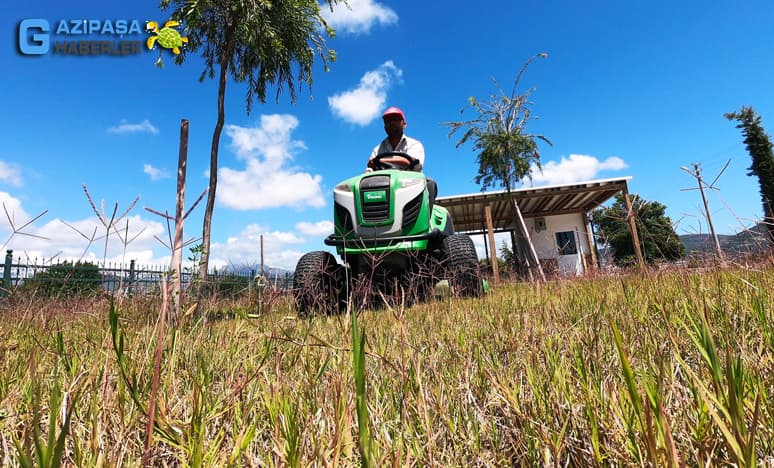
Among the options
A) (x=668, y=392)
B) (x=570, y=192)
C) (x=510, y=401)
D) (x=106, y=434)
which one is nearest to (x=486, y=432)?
(x=510, y=401)

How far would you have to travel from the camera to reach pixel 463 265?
346 cm

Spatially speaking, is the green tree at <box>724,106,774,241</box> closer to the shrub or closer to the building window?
the building window

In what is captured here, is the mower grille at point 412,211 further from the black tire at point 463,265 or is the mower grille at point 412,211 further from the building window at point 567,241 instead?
the building window at point 567,241

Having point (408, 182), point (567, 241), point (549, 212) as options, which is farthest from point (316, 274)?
point (567, 241)

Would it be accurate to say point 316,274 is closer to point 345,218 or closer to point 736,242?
point 345,218

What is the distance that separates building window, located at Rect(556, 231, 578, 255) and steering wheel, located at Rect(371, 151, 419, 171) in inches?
545

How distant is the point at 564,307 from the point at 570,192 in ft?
39.2

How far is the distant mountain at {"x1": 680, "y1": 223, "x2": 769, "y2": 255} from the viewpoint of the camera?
208 cm

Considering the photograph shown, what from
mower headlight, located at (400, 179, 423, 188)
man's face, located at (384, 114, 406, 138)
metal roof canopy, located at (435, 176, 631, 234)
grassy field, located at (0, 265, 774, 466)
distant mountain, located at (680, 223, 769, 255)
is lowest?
grassy field, located at (0, 265, 774, 466)

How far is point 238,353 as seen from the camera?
130 cm

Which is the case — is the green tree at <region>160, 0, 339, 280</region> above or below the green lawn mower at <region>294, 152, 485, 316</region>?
above

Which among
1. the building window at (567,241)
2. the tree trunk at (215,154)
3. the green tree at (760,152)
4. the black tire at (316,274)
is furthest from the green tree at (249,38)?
the green tree at (760,152)

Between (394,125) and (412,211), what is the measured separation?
3.91 feet

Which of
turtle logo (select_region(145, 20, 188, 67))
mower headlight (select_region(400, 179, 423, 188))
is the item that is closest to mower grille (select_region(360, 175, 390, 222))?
mower headlight (select_region(400, 179, 423, 188))
